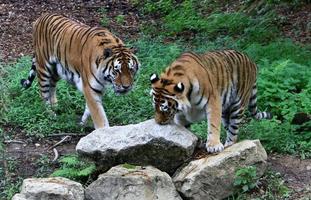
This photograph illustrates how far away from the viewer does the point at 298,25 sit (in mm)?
11781

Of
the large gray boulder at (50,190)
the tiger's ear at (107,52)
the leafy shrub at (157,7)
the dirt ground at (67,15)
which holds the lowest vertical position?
the leafy shrub at (157,7)

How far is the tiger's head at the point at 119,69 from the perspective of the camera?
7301 millimetres

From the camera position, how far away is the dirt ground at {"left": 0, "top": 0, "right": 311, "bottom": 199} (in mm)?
6621

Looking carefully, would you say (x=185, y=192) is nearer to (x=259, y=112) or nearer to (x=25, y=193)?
(x=25, y=193)

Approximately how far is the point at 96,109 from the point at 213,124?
1.69m

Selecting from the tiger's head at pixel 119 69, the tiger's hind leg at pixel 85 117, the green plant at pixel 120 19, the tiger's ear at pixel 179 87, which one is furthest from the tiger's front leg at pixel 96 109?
the green plant at pixel 120 19

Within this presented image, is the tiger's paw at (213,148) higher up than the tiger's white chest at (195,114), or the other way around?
the tiger's white chest at (195,114)

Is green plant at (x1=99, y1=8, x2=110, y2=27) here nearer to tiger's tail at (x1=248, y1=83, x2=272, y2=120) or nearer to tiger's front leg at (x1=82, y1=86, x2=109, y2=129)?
tiger's front leg at (x1=82, y1=86, x2=109, y2=129)

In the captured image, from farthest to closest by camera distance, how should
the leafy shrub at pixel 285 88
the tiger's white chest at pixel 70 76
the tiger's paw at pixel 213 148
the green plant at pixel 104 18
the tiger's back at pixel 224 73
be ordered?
the green plant at pixel 104 18
the tiger's white chest at pixel 70 76
the leafy shrub at pixel 285 88
the tiger's back at pixel 224 73
the tiger's paw at pixel 213 148

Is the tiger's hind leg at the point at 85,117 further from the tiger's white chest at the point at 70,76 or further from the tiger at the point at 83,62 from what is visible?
the tiger's white chest at the point at 70,76

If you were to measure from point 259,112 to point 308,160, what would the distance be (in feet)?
3.17

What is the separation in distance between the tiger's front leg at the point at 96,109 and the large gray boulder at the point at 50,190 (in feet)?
5.80

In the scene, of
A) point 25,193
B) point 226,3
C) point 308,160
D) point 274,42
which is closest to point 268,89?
point 308,160

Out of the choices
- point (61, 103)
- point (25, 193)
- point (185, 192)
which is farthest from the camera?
point (61, 103)
